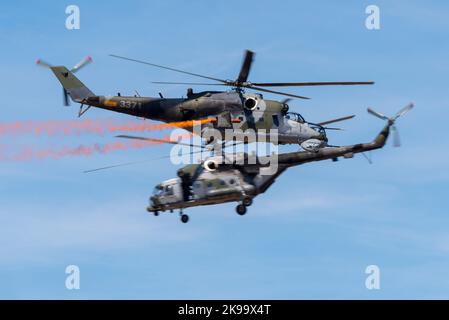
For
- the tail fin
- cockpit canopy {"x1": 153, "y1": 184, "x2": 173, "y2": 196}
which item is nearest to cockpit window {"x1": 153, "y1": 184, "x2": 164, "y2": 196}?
cockpit canopy {"x1": 153, "y1": 184, "x2": 173, "y2": 196}

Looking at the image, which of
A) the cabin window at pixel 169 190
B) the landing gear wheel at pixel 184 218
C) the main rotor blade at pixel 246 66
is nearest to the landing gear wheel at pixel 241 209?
the landing gear wheel at pixel 184 218

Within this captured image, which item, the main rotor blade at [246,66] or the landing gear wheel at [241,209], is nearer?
the landing gear wheel at [241,209]

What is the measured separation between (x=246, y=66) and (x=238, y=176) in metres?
8.01

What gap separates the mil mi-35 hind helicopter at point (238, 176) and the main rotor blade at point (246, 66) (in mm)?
6527

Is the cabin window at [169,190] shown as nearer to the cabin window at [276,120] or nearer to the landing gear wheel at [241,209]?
the landing gear wheel at [241,209]

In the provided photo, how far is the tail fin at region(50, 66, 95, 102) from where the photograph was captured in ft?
290

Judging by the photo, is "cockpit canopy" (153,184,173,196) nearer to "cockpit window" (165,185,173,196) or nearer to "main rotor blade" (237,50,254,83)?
"cockpit window" (165,185,173,196)

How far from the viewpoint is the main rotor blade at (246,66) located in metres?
83.6

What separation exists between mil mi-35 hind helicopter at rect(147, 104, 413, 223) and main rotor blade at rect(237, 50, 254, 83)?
653 cm

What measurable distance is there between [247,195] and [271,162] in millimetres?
2727

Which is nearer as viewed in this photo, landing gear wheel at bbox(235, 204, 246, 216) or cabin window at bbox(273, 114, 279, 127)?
landing gear wheel at bbox(235, 204, 246, 216)
